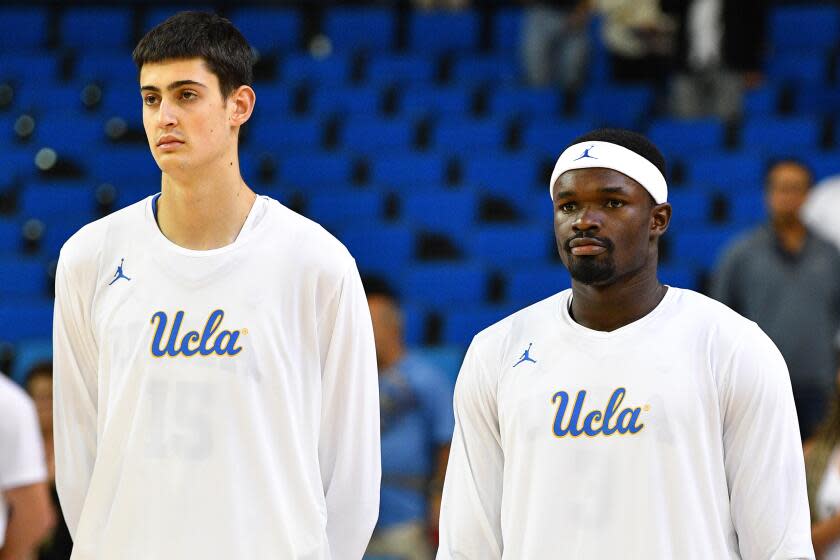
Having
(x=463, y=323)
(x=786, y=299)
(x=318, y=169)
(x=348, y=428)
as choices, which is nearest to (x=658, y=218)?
(x=348, y=428)

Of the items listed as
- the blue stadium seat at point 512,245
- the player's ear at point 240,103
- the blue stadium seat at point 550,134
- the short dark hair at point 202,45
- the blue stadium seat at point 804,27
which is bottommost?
the blue stadium seat at point 512,245

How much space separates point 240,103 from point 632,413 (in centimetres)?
120

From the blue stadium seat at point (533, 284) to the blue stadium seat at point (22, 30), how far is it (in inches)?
256

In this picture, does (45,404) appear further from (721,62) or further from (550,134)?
(721,62)

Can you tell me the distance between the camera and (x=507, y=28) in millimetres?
13125

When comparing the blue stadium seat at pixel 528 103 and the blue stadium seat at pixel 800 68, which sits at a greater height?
A: the blue stadium seat at pixel 800 68

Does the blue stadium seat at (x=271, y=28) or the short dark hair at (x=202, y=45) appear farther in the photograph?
the blue stadium seat at (x=271, y=28)

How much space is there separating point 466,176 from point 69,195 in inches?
109

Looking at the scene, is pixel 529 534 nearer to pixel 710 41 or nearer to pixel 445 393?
pixel 445 393

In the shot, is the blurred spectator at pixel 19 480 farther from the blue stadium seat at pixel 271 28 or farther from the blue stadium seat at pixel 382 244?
the blue stadium seat at pixel 271 28

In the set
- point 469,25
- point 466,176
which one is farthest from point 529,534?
point 469,25

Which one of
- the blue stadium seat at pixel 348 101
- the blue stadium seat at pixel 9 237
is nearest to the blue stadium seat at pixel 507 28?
the blue stadium seat at pixel 348 101

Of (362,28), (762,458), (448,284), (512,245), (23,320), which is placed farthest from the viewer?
(362,28)

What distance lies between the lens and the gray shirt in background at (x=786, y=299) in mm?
6961
